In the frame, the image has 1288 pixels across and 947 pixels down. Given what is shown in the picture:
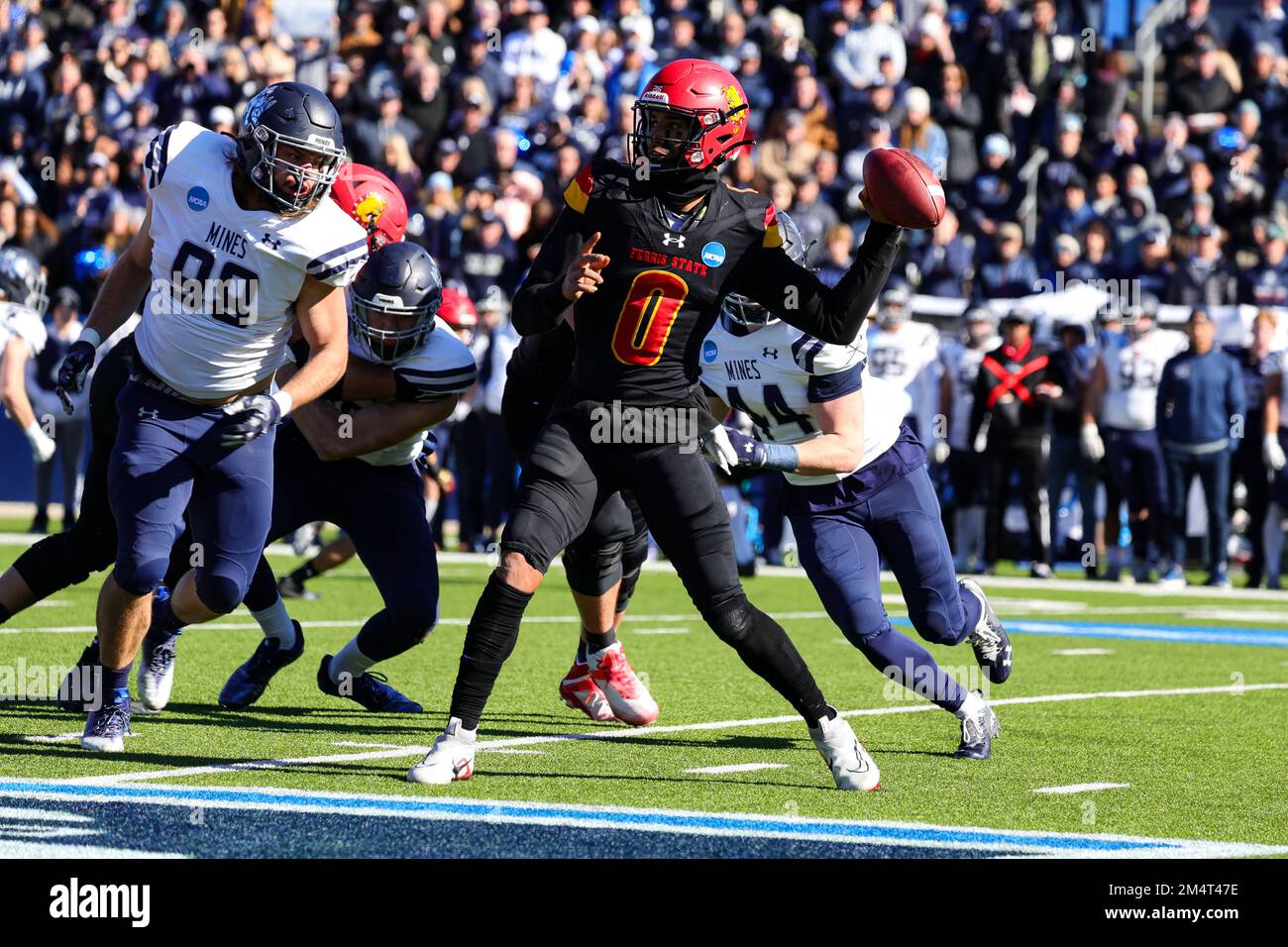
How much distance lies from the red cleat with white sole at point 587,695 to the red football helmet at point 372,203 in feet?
5.19

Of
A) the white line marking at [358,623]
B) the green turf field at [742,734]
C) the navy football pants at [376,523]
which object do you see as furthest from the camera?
the white line marking at [358,623]

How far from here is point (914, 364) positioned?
583 inches

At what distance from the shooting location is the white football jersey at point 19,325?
895 cm

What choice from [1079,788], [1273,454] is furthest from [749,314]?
[1273,454]

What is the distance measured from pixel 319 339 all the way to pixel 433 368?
712 millimetres

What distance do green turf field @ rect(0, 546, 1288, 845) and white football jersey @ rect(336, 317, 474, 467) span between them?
3.38 feet

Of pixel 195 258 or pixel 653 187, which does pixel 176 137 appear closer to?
pixel 195 258

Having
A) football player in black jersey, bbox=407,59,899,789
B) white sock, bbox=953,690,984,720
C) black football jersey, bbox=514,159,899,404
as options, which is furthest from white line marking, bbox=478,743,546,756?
white sock, bbox=953,690,984,720

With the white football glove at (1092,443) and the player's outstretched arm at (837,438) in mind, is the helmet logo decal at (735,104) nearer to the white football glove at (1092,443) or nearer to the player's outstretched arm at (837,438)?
the player's outstretched arm at (837,438)

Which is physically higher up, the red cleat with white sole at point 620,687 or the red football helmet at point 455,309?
the red football helmet at point 455,309

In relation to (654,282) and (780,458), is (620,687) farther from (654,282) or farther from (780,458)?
(654,282)

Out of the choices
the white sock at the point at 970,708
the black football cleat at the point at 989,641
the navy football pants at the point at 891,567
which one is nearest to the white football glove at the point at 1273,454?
the black football cleat at the point at 989,641

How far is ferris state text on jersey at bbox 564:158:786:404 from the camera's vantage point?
18.5 ft
